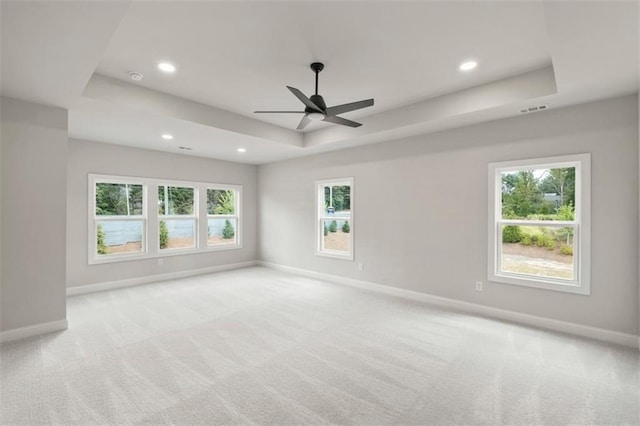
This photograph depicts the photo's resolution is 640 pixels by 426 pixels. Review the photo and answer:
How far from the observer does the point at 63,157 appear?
352 cm

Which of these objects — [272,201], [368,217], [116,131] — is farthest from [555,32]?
[272,201]

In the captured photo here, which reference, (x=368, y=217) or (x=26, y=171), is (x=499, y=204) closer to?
(x=368, y=217)

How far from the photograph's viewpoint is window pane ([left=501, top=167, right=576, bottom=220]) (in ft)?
11.8

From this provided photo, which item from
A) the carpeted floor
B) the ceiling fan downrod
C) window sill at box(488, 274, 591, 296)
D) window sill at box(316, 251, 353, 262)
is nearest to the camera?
the carpeted floor

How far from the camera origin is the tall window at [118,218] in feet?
17.5

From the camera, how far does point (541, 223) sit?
3719 millimetres

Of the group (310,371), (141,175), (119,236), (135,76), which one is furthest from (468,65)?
(119,236)

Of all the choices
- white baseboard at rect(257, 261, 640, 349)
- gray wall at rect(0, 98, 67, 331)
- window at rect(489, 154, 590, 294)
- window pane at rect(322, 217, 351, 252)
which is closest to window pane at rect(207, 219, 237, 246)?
window pane at rect(322, 217, 351, 252)

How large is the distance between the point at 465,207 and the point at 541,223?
89 centimetres

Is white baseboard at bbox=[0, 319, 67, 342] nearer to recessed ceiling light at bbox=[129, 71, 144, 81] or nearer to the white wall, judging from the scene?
the white wall

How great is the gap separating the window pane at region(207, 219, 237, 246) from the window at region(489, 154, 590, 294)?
5.51m

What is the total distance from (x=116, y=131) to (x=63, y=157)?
117 cm

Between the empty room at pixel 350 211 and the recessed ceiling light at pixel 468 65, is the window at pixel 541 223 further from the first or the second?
the recessed ceiling light at pixel 468 65

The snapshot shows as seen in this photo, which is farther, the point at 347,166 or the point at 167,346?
the point at 347,166
